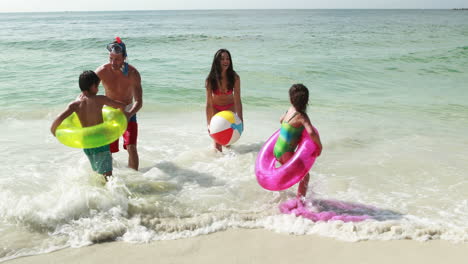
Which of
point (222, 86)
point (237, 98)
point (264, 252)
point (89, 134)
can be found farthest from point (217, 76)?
point (264, 252)

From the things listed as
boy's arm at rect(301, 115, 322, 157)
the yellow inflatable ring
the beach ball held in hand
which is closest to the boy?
the yellow inflatable ring

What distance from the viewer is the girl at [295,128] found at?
373 centimetres

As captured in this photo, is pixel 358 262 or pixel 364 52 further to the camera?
pixel 364 52

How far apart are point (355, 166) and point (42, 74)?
1232 cm

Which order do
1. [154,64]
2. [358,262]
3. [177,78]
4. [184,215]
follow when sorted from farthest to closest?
1. [154,64]
2. [177,78]
3. [184,215]
4. [358,262]

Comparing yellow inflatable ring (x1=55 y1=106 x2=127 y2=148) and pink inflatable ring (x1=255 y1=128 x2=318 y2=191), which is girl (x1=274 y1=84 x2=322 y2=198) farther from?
yellow inflatable ring (x1=55 y1=106 x2=127 y2=148)

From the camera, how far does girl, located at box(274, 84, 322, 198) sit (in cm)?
373

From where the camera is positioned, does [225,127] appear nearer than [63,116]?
No

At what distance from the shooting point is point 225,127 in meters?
5.31

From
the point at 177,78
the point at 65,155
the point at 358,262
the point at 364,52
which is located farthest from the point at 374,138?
the point at 364,52

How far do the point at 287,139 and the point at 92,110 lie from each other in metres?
2.02

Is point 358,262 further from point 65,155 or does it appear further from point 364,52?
point 364,52

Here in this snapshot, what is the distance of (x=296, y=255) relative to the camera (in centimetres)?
330

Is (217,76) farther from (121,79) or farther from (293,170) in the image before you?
(293,170)
